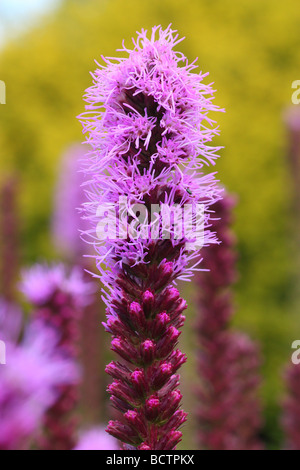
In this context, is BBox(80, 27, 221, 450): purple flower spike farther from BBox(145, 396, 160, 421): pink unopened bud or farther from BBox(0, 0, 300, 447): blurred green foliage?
BBox(0, 0, 300, 447): blurred green foliage

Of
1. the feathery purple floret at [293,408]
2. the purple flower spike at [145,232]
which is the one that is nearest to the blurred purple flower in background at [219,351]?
the feathery purple floret at [293,408]

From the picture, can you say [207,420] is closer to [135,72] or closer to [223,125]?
[135,72]

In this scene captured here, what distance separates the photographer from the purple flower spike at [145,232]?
2322 millimetres

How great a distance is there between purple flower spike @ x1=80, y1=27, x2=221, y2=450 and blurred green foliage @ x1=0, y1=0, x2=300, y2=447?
8722 mm

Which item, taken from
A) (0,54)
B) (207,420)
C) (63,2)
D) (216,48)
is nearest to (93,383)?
(207,420)

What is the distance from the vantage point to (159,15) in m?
15.1

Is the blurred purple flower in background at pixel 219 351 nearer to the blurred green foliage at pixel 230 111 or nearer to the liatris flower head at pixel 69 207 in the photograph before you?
the blurred green foliage at pixel 230 111

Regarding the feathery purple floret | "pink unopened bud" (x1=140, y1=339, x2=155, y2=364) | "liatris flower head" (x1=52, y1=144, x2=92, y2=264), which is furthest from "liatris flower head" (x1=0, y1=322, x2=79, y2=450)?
"liatris flower head" (x1=52, y1=144, x2=92, y2=264)

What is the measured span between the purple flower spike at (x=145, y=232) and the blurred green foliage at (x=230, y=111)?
28.6ft

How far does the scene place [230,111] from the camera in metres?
13.8

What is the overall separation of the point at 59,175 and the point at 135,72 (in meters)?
11.6

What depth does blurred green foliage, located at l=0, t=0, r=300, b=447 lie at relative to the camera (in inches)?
512

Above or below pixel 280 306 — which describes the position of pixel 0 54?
above

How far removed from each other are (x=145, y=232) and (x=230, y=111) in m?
11.9
